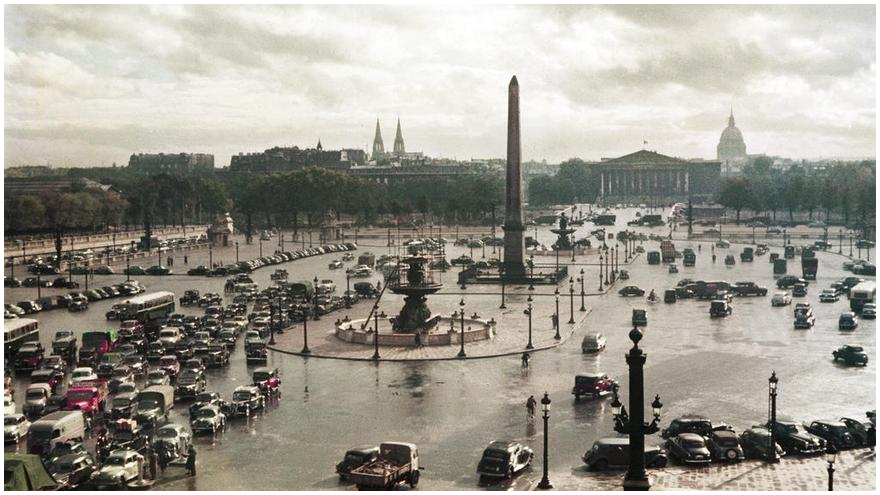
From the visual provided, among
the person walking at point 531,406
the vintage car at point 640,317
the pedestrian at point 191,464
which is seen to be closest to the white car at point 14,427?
the pedestrian at point 191,464

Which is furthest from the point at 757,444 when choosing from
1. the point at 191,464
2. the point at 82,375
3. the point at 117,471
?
the point at 82,375

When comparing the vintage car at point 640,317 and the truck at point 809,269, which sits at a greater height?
the truck at point 809,269

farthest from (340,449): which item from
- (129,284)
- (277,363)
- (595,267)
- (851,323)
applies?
(595,267)

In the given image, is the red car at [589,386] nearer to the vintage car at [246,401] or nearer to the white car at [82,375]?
the vintage car at [246,401]

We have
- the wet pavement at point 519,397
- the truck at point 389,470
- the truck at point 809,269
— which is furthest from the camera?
the truck at point 809,269

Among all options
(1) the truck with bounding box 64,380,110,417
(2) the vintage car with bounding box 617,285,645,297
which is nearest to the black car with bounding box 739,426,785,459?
(1) the truck with bounding box 64,380,110,417

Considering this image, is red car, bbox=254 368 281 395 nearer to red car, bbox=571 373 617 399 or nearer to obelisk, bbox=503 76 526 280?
red car, bbox=571 373 617 399

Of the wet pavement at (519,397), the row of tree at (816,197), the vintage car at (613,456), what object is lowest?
the wet pavement at (519,397)
